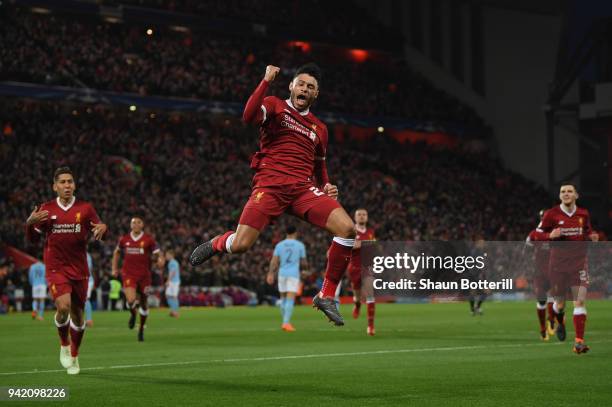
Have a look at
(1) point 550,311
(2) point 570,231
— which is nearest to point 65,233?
(2) point 570,231

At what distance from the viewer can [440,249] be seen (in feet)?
170

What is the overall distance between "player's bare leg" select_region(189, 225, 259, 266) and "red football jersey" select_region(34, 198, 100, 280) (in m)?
2.84

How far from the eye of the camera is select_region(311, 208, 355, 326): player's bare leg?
448 inches

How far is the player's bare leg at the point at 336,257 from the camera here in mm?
11377

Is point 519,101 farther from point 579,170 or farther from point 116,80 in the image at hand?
point 116,80

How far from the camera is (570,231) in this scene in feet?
58.0

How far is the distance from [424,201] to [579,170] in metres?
9.06

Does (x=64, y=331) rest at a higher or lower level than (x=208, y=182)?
lower

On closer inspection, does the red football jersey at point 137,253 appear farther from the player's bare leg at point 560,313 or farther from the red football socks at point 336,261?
the red football socks at point 336,261

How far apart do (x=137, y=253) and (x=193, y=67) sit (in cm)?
3543

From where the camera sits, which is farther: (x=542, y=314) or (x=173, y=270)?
(x=173, y=270)

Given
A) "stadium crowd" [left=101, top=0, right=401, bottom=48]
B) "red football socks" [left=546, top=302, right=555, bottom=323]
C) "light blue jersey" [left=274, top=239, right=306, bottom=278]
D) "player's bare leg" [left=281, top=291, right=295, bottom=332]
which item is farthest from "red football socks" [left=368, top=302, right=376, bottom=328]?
"stadium crowd" [left=101, top=0, right=401, bottom=48]

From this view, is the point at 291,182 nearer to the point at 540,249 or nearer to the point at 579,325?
the point at 579,325

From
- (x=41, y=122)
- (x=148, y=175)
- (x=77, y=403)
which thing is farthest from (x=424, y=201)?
(x=77, y=403)
